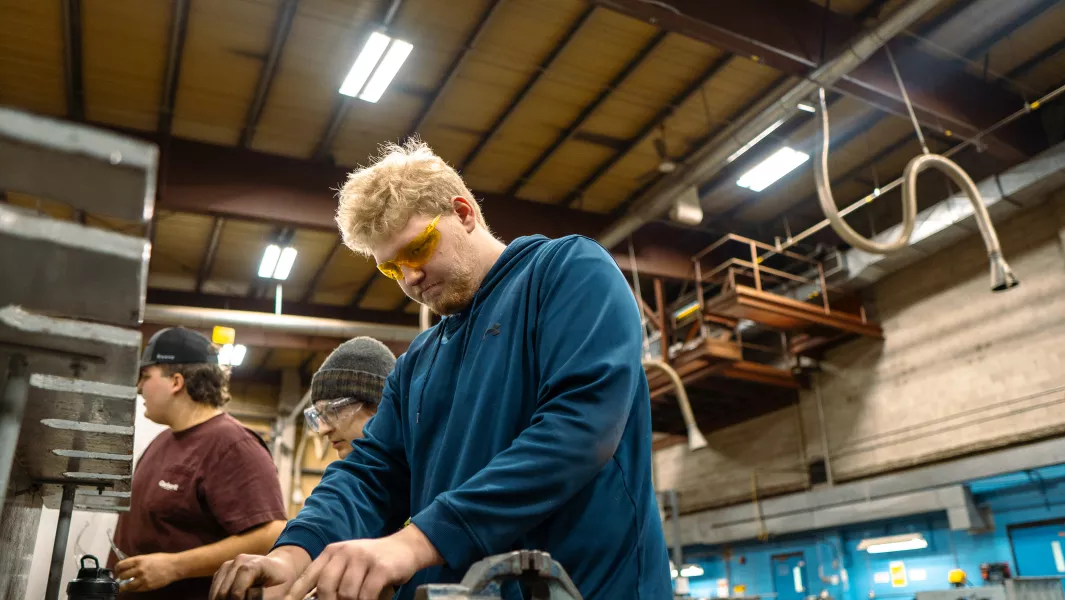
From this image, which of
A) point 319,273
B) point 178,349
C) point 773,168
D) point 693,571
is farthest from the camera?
point 693,571

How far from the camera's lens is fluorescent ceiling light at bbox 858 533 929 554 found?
11898 millimetres

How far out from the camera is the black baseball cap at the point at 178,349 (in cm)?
340

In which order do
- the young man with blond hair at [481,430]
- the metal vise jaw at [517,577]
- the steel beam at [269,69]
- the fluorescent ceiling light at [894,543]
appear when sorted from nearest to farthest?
1. the metal vise jaw at [517,577]
2. the young man with blond hair at [481,430]
3. the steel beam at [269,69]
4. the fluorescent ceiling light at [894,543]

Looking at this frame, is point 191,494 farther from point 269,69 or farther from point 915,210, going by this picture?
point 269,69

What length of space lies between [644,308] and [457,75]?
19.5ft

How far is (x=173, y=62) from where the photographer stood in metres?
8.67

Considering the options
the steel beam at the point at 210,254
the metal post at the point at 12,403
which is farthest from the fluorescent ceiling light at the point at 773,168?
the metal post at the point at 12,403

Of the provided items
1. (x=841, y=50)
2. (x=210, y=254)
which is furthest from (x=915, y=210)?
(x=210, y=254)

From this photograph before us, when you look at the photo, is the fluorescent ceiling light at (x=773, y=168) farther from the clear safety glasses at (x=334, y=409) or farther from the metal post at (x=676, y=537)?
the clear safety glasses at (x=334, y=409)

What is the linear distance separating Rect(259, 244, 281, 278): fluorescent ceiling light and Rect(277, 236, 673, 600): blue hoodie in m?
11.2

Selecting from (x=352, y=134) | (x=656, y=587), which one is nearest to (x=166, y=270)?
(x=352, y=134)

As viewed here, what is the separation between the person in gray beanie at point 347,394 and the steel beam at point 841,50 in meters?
4.98

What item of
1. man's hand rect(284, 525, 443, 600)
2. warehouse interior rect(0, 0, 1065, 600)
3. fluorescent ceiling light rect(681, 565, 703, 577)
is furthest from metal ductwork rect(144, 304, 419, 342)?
man's hand rect(284, 525, 443, 600)

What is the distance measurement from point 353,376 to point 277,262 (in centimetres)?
1014
